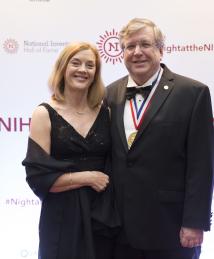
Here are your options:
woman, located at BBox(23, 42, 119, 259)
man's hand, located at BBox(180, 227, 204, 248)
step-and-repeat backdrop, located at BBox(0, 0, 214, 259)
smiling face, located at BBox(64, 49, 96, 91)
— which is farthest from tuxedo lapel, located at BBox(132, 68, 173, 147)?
step-and-repeat backdrop, located at BBox(0, 0, 214, 259)

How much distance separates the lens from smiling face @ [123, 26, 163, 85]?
2.02 metres

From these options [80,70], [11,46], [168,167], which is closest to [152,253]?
[168,167]

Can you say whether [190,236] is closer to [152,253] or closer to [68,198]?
[152,253]

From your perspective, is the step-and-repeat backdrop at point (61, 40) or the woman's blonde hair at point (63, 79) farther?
the step-and-repeat backdrop at point (61, 40)

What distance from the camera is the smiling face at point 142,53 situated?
2016mm

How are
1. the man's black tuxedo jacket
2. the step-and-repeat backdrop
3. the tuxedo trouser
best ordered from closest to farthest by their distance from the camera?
the man's black tuxedo jacket
the tuxedo trouser
the step-and-repeat backdrop

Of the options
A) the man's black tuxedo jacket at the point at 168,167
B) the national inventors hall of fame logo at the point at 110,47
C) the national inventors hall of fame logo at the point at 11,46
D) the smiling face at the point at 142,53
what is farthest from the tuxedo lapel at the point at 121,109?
the national inventors hall of fame logo at the point at 11,46

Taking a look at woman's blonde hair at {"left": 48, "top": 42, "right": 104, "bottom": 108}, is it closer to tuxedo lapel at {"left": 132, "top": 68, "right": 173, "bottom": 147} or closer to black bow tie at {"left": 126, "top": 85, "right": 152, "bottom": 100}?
black bow tie at {"left": 126, "top": 85, "right": 152, "bottom": 100}

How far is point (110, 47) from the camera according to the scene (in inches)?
126

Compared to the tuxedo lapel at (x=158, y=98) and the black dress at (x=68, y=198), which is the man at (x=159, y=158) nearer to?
the tuxedo lapel at (x=158, y=98)

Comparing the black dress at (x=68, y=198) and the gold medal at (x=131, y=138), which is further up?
the gold medal at (x=131, y=138)

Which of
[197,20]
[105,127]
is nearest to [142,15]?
[197,20]

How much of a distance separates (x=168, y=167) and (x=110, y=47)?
60.8 inches

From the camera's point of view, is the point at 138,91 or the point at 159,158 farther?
the point at 138,91
